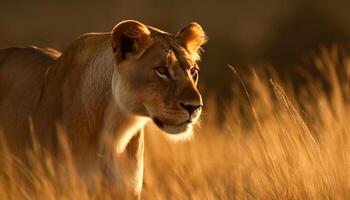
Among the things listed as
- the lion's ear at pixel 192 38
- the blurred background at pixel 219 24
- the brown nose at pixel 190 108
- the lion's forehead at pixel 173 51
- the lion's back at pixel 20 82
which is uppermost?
the lion's forehead at pixel 173 51

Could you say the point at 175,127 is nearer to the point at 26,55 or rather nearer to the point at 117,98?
the point at 117,98

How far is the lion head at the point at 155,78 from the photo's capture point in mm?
5402

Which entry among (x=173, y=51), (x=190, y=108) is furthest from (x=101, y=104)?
(x=190, y=108)

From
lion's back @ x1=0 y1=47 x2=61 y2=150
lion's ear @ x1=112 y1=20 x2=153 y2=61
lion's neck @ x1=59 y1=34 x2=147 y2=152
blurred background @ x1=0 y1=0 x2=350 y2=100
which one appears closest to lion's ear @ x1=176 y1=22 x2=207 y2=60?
lion's ear @ x1=112 y1=20 x2=153 y2=61

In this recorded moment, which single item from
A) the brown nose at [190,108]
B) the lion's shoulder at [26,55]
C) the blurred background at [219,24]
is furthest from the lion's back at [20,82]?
the blurred background at [219,24]

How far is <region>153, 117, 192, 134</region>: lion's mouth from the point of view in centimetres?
543

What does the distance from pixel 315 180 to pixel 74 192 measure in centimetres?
115

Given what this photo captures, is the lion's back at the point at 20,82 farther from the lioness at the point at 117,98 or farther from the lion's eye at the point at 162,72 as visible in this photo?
the lion's eye at the point at 162,72

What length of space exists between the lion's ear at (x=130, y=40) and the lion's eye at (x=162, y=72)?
167mm

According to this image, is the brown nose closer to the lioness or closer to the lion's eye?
the lioness

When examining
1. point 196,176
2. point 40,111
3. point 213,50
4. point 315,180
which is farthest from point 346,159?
point 213,50

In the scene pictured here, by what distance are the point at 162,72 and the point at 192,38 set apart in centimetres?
53

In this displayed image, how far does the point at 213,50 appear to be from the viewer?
58.6ft

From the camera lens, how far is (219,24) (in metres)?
23.1
